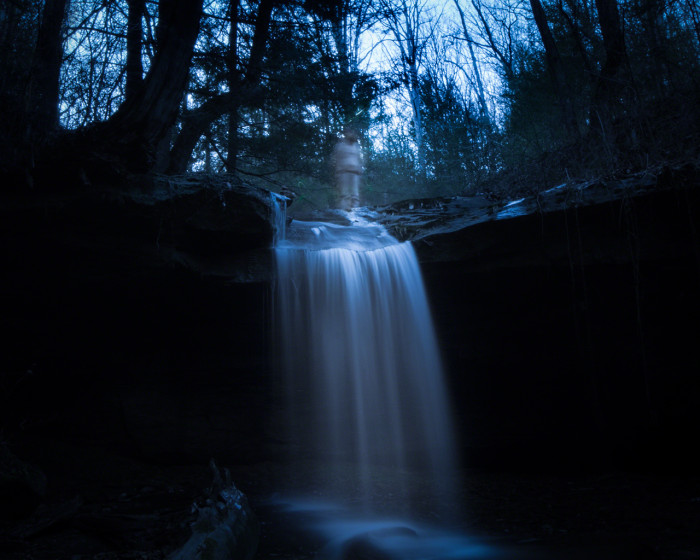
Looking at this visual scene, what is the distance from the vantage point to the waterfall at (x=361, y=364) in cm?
686

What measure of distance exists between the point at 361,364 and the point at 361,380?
12.0 inches

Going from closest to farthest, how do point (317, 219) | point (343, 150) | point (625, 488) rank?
point (625, 488), point (317, 219), point (343, 150)

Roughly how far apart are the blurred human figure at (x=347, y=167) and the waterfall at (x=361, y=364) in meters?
3.59

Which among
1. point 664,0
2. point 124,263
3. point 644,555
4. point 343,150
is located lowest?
point 644,555

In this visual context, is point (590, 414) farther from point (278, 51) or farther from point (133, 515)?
point (278, 51)

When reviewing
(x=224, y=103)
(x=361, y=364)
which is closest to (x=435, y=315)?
(x=361, y=364)

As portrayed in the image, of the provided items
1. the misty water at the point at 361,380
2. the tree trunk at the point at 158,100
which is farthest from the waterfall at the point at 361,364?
the tree trunk at the point at 158,100

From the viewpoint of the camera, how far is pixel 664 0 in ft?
30.0

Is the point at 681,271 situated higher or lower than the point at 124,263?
lower

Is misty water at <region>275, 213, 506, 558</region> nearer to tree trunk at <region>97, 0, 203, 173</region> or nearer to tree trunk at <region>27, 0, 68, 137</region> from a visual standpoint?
tree trunk at <region>97, 0, 203, 173</region>

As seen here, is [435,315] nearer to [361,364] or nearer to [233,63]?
[361,364]

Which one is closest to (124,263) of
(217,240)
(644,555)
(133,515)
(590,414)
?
(217,240)

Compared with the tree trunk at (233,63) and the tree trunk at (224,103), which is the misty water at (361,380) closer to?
the tree trunk at (224,103)

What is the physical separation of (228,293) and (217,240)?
785 mm
